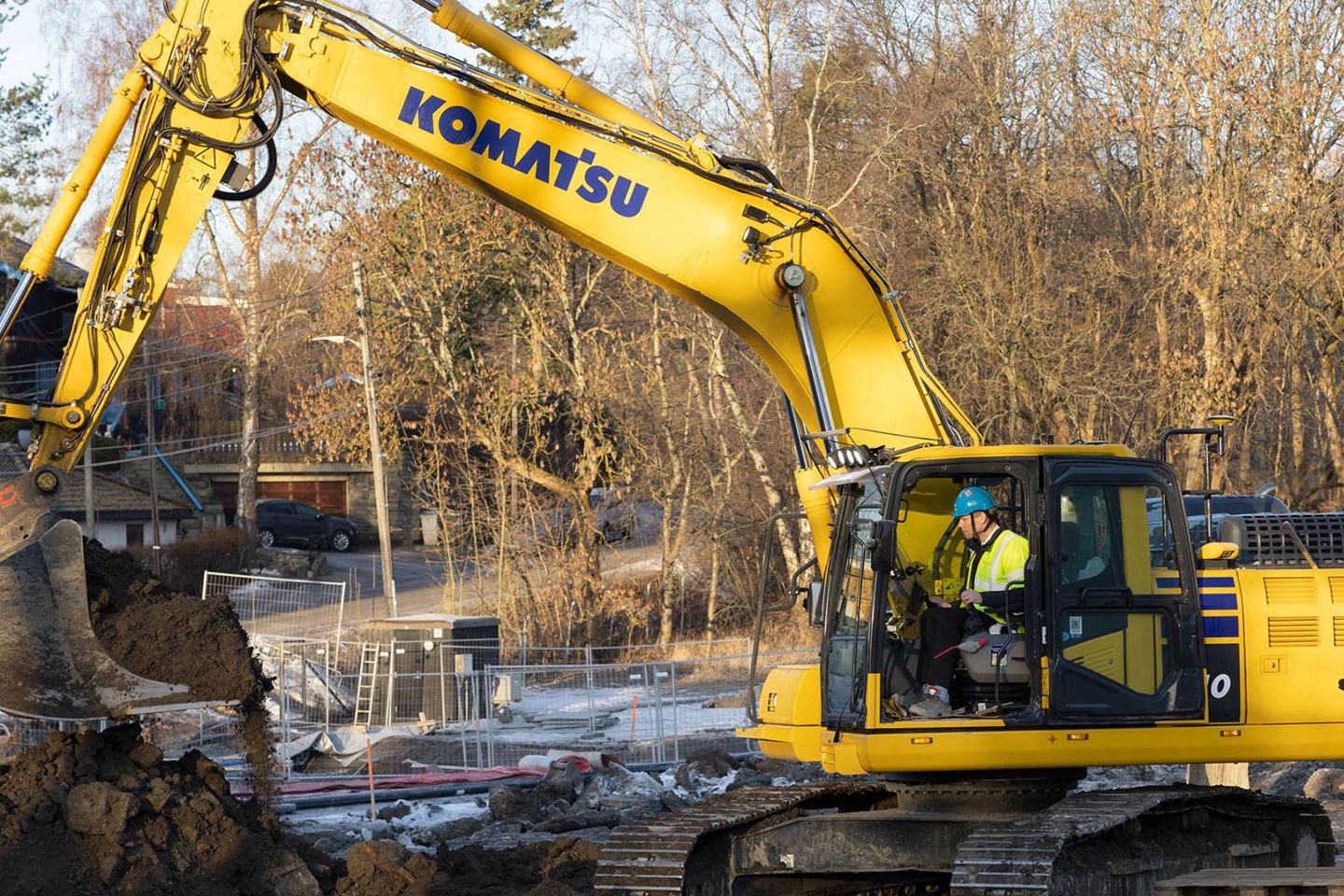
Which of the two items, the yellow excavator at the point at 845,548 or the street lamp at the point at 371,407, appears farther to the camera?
the street lamp at the point at 371,407

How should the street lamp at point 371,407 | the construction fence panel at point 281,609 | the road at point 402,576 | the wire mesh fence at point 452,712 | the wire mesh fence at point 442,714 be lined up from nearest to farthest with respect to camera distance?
the wire mesh fence at point 442,714
the wire mesh fence at point 452,712
the construction fence panel at point 281,609
the street lamp at point 371,407
the road at point 402,576

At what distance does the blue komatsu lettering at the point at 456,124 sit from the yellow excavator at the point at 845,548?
0.6 inches

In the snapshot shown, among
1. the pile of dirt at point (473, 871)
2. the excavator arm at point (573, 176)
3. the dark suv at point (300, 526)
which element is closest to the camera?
the excavator arm at point (573, 176)

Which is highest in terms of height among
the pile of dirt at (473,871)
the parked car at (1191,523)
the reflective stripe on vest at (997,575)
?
the parked car at (1191,523)

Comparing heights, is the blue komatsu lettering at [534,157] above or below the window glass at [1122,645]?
above

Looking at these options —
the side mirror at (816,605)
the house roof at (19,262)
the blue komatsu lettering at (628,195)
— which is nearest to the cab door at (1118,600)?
the side mirror at (816,605)

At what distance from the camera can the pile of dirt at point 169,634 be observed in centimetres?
786

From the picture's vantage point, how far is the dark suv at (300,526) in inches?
1610

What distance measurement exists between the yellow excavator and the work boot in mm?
40

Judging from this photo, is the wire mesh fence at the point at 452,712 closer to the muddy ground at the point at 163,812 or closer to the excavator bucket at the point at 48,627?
the muddy ground at the point at 163,812

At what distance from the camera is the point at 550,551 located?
2702cm

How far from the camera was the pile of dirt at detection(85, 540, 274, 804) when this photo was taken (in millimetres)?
7863

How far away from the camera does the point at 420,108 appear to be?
326 inches

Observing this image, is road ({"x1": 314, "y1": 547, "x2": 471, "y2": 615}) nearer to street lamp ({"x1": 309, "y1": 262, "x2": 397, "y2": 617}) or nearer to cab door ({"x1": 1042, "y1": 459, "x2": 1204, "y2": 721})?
street lamp ({"x1": 309, "y1": 262, "x2": 397, "y2": 617})
